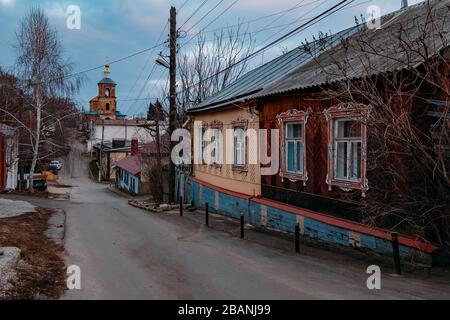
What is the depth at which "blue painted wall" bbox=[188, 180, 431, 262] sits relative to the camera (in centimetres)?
972

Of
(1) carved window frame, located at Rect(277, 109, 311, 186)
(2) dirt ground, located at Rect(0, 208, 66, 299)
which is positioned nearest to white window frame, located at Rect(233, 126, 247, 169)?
(1) carved window frame, located at Rect(277, 109, 311, 186)

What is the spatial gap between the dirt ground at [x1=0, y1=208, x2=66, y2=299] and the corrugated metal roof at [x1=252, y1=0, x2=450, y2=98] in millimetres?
6014

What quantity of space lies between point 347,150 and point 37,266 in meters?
6.89

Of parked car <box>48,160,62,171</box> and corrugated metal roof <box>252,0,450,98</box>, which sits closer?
corrugated metal roof <box>252,0,450,98</box>

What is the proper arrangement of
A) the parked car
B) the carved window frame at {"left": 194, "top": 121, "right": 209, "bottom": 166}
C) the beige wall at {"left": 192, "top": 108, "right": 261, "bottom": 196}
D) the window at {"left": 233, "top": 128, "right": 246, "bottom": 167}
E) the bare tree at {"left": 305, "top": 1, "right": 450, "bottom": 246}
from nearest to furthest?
1. the bare tree at {"left": 305, "top": 1, "right": 450, "bottom": 246}
2. the beige wall at {"left": 192, "top": 108, "right": 261, "bottom": 196}
3. the window at {"left": 233, "top": 128, "right": 246, "bottom": 167}
4. the carved window frame at {"left": 194, "top": 121, "right": 209, "bottom": 166}
5. the parked car

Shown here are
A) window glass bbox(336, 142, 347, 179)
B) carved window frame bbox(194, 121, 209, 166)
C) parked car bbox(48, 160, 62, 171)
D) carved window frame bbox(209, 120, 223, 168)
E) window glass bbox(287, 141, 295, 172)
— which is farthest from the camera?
parked car bbox(48, 160, 62, 171)

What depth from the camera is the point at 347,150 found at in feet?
36.6

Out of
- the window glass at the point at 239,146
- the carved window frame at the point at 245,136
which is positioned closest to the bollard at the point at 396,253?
the carved window frame at the point at 245,136

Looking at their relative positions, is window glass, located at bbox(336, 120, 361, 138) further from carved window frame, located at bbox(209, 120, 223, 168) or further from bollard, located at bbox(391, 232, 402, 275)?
carved window frame, located at bbox(209, 120, 223, 168)

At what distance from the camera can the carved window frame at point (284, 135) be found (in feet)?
42.3

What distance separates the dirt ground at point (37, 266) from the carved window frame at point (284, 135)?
6.27 meters

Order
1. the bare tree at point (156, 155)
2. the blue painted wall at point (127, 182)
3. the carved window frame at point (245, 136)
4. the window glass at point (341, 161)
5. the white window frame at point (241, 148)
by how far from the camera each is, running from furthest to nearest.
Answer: the blue painted wall at point (127, 182) → the bare tree at point (156, 155) → the white window frame at point (241, 148) → the carved window frame at point (245, 136) → the window glass at point (341, 161)

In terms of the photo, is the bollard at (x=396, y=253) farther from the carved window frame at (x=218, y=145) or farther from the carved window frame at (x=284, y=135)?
the carved window frame at (x=218, y=145)

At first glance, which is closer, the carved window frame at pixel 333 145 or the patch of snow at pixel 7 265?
the patch of snow at pixel 7 265
